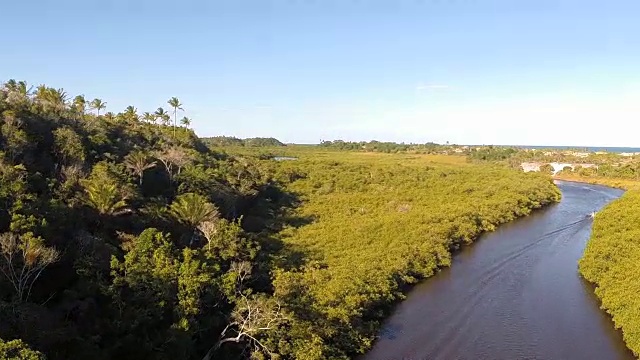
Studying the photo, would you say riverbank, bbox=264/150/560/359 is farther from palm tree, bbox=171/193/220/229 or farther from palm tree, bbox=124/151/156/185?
palm tree, bbox=124/151/156/185

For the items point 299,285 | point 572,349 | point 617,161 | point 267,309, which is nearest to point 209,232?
point 299,285

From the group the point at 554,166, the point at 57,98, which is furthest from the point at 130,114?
the point at 554,166

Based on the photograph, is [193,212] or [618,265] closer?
[193,212]

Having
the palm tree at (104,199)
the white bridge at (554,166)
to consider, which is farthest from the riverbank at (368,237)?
the white bridge at (554,166)

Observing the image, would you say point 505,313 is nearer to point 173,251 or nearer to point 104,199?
point 173,251

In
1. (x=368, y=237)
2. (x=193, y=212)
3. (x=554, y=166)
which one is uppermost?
(x=193, y=212)

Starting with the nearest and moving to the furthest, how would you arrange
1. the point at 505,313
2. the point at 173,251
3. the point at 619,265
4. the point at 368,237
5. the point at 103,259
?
the point at 103,259, the point at 173,251, the point at 505,313, the point at 619,265, the point at 368,237

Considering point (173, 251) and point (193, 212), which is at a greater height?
point (193, 212)
